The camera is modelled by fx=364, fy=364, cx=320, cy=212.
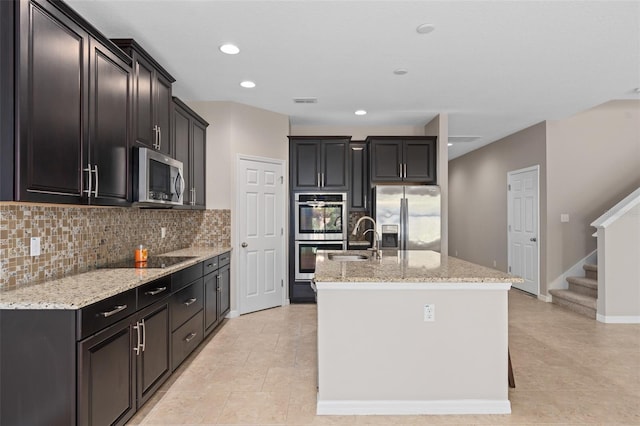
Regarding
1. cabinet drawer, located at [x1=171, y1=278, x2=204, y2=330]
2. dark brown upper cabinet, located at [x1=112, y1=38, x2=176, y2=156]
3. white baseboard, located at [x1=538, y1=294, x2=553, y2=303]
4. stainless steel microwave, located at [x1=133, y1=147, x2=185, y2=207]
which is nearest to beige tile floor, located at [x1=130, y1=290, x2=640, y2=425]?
cabinet drawer, located at [x1=171, y1=278, x2=204, y2=330]

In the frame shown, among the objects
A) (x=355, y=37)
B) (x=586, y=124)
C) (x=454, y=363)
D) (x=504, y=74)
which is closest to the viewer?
(x=454, y=363)

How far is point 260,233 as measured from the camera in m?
4.89

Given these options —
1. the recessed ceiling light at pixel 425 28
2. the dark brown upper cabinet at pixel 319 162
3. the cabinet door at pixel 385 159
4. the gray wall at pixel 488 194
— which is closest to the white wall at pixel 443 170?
the cabinet door at pixel 385 159

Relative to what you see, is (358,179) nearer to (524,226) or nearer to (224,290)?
(224,290)

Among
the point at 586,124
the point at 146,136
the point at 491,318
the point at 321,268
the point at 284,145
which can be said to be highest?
the point at 586,124

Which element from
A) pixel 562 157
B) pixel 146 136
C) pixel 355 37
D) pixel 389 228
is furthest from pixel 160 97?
pixel 562 157

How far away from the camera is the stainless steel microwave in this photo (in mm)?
2752

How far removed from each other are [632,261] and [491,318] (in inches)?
131

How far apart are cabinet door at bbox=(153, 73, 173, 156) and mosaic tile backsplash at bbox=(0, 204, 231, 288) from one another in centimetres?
70

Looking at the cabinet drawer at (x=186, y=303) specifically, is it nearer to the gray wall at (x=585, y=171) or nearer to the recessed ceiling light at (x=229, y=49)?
the recessed ceiling light at (x=229, y=49)

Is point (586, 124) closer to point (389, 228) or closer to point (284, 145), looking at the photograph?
point (389, 228)

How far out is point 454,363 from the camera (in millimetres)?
2365

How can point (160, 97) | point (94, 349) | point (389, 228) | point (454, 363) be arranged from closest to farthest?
point (94, 349)
point (454, 363)
point (160, 97)
point (389, 228)

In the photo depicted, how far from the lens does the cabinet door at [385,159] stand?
17.5 ft
